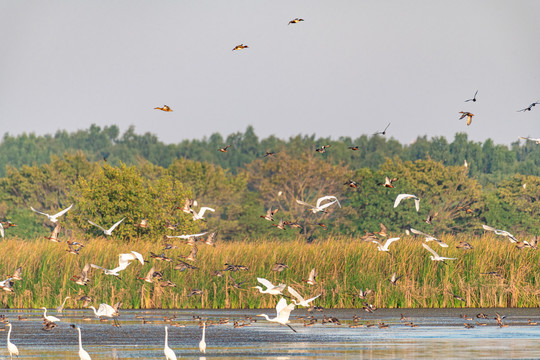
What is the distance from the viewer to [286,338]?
23703 mm

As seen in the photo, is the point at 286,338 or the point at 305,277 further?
the point at 305,277

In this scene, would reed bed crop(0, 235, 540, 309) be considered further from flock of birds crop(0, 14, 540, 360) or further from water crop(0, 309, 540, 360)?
water crop(0, 309, 540, 360)

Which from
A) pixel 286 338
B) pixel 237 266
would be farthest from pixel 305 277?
pixel 286 338

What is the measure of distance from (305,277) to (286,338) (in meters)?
9.96

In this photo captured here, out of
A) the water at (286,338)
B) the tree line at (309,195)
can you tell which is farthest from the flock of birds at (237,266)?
the tree line at (309,195)

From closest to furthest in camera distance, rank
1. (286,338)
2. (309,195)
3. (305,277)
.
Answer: (286,338) → (305,277) → (309,195)

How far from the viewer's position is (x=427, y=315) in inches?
1182

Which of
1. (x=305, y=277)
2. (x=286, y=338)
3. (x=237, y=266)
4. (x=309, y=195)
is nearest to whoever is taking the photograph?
(x=286, y=338)

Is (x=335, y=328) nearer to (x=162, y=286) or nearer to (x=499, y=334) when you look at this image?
(x=499, y=334)

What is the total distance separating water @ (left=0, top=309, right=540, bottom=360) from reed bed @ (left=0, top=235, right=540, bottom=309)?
2.42 m

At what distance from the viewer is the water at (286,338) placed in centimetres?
2025

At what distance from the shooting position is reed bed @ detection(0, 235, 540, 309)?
3281 centimetres

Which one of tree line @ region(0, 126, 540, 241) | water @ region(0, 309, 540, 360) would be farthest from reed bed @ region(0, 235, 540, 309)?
tree line @ region(0, 126, 540, 241)

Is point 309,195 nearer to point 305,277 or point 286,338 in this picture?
point 305,277
